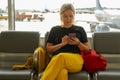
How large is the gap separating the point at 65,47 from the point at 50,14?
1073mm

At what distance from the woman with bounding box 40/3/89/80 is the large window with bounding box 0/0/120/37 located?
0.81 m

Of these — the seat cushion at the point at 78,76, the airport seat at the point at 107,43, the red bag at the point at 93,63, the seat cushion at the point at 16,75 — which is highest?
the airport seat at the point at 107,43

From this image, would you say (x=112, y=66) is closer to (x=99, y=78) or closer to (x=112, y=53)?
(x=112, y=53)

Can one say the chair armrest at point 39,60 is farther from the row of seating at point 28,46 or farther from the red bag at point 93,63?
the red bag at point 93,63

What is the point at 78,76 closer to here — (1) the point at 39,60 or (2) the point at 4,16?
(1) the point at 39,60

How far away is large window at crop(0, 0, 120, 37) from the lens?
13.2 feet

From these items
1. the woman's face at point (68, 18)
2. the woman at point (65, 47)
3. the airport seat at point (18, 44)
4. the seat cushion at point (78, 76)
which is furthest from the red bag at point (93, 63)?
the airport seat at point (18, 44)

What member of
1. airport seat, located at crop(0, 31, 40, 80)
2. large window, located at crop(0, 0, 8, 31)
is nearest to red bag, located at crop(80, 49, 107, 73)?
airport seat, located at crop(0, 31, 40, 80)

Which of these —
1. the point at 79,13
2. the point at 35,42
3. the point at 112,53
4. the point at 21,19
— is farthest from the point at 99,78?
the point at 21,19

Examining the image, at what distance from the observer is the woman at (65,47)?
2850mm

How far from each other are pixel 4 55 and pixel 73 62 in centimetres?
126

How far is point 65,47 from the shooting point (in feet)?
10.5

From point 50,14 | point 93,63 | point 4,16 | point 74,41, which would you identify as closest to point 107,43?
point 93,63

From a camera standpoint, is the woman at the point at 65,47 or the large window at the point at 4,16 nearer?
the woman at the point at 65,47
